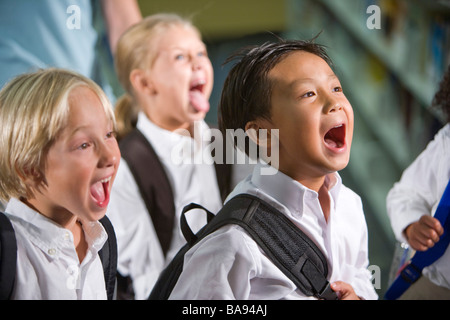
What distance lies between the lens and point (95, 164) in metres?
0.84

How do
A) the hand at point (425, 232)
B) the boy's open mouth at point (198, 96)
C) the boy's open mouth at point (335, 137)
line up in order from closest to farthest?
the boy's open mouth at point (335, 137)
the hand at point (425, 232)
the boy's open mouth at point (198, 96)

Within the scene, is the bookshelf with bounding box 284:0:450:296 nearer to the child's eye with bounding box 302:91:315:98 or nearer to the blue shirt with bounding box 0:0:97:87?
the child's eye with bounding box 302:91:315:98

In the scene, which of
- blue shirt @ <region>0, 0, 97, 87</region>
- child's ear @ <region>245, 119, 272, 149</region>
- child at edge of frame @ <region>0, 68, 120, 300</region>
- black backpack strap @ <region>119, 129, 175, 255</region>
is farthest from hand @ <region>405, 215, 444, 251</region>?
blue shirt @ <region>0, 0, 97, 87</region>

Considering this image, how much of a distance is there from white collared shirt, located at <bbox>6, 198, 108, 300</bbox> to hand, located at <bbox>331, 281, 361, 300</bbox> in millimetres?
385

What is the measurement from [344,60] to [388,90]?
0.60 feet

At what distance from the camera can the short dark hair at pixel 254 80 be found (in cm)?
90

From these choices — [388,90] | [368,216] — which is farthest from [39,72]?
[388,90]

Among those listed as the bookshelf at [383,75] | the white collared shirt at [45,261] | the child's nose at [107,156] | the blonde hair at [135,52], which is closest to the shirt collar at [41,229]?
the white collared shirt at [45,261]

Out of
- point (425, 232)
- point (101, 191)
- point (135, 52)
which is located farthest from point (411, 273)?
point (135, 52)

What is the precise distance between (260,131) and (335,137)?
12 cm

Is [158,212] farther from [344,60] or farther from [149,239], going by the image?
[344,60]

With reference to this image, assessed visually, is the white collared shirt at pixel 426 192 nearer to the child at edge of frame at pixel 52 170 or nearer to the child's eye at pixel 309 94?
the child's eye at pixel 309 94

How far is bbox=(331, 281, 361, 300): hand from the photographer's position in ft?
3.09

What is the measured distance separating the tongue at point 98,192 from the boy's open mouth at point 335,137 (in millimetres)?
345
